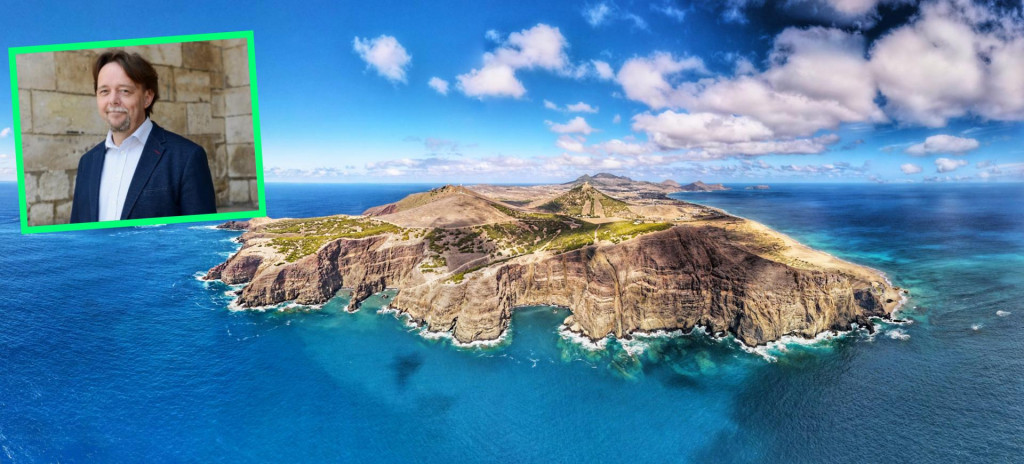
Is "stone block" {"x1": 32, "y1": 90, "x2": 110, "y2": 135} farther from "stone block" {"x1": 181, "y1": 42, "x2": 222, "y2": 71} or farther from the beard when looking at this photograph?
"stone block" {"x1": 181, "y1": 42, "x2": 222, "y2": 71}

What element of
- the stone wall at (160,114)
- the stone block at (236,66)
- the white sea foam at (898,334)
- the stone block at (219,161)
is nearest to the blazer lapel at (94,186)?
the stone wall at (160,114)

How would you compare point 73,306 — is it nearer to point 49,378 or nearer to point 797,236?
point 49,378

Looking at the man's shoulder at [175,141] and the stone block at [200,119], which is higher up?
the stone block at [200,119]

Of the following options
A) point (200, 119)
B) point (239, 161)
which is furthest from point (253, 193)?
point (200, 119)

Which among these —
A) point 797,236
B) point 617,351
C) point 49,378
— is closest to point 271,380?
point 49,378

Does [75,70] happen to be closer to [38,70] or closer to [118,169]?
[38,70]

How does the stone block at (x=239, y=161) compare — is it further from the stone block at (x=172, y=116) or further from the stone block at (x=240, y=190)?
the stone block at (x=172, y=116)
